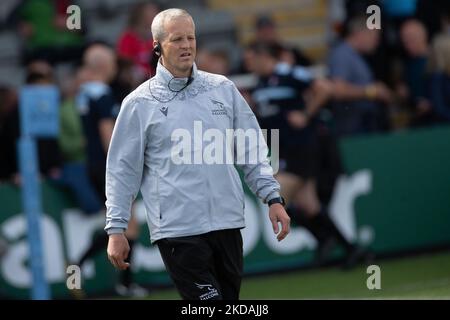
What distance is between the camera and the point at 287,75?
41.9 feet

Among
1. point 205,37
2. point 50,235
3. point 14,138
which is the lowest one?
point 50,235

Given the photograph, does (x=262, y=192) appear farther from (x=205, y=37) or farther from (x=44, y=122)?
(x=205, y=37)

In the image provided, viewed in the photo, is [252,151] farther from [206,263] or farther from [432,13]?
[432,13]

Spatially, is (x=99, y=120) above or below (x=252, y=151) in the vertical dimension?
above

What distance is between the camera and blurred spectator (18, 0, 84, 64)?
14.3 meters

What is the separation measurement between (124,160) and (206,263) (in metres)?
0.69

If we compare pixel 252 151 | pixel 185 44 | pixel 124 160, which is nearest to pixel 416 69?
pixel 252 151

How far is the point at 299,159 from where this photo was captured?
13000 millimetres

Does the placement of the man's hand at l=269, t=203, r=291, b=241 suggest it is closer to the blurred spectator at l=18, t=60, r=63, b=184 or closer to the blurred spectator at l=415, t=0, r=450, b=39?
the blurred spectator at l=18, t=60, r=63, b=184

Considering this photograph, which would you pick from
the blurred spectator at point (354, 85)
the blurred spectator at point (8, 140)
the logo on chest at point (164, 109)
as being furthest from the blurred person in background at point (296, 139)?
the logo on chest at point (164, 109)

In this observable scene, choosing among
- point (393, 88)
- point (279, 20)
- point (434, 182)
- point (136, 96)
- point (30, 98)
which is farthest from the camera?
point (279, 20)

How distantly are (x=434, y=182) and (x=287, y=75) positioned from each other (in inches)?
86.9

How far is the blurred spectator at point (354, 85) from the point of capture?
13.5 meters

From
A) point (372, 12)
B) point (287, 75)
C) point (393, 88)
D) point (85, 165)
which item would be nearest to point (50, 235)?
point (85, 165)
